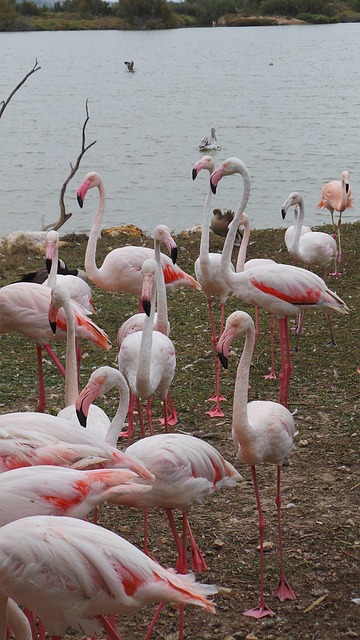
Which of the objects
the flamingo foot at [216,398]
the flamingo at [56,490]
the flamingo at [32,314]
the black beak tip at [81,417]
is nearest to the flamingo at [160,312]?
the flamingo at [32,314]

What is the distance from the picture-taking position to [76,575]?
9.02ft

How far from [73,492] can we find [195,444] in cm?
87

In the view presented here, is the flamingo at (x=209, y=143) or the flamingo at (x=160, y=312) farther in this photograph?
the flamingo at (x=209, y=143)

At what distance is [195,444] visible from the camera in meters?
3.88

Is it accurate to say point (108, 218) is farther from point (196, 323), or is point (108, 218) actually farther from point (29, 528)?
point (29, 528)

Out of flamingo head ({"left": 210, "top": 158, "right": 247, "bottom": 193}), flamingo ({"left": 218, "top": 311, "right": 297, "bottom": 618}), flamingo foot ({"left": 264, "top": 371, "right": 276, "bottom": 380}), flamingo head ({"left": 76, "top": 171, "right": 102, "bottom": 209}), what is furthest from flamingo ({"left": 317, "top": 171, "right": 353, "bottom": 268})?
flamingo ({"left": 218, "top": 311, "right": 297, "bottom": 618})

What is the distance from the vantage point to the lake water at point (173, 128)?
1630cm

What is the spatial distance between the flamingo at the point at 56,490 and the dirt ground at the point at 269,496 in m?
0.93

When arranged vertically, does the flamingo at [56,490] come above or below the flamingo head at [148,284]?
below

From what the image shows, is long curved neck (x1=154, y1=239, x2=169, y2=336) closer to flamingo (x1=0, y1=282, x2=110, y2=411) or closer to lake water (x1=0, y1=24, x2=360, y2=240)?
flamingo (x1=0, y1=282, x2=110, y2=411)

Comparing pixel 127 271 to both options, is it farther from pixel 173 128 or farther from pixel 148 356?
pixel 173 128

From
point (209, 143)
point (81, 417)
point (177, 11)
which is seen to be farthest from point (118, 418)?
point (177, 11)

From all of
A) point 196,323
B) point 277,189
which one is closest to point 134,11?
point 277,189

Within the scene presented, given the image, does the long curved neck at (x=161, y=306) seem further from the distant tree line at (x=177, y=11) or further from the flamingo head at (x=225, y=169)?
the distant tree line at (x=177, y=11)
